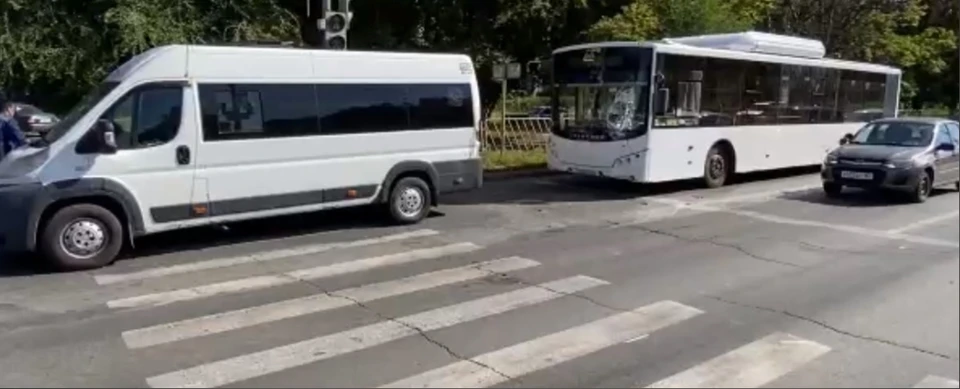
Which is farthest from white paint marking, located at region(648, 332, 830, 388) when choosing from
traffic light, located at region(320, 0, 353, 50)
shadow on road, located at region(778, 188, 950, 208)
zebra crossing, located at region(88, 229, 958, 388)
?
shadow on road, located at region(778, 188, 950, 208)

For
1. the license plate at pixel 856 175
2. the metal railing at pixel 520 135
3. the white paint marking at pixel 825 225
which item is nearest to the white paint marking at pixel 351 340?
the white paint marking at pixel 825 225

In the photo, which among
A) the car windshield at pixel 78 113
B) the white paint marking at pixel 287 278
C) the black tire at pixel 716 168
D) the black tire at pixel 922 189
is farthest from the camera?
the black tire at pixel 716 168

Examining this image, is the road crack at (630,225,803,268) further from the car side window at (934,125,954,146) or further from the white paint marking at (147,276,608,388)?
the car side window at (934,125,954,146)

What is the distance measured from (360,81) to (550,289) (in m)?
4.21

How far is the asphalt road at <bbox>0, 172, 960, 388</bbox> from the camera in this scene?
495cm

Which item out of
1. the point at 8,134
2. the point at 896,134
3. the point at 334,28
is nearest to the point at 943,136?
the point at 896,134

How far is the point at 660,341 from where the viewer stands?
560cm

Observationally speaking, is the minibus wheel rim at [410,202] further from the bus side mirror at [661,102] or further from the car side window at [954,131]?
the car side window at [954,131]

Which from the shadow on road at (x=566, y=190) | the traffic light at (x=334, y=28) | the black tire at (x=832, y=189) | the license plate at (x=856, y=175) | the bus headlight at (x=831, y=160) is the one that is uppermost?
the traffic light at (x=334, y=28)

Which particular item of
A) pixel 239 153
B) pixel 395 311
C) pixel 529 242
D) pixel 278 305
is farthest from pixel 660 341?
pixel 239 153

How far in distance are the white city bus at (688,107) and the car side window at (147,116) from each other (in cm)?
747

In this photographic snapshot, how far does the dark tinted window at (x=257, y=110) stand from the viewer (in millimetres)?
8758

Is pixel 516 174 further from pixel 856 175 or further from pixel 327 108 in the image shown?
pixel 327 108

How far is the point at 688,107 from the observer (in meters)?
14.0
